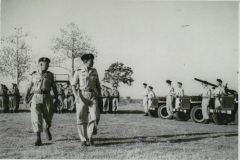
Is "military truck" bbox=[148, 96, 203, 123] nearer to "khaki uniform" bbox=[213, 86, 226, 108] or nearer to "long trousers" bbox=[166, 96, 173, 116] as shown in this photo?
"long trousers" bbox=[166, 96, 173, 116]

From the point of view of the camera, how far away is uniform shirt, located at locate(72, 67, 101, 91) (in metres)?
4.55

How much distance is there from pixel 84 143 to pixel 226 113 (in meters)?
5.67

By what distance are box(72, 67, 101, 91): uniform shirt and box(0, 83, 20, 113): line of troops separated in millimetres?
9978

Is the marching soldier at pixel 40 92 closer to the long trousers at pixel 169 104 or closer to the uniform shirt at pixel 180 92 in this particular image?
the long trousers at pixel 169 104

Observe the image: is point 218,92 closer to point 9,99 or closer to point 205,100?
point 205,100

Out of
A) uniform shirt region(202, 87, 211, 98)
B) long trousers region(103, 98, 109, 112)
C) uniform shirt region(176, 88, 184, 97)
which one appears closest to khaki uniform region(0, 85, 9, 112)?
long trousers region(103, 98, 109, 112)

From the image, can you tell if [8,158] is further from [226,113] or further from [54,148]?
[226,113]

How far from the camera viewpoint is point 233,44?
19.8 ft

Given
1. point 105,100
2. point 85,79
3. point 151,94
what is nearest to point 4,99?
point 105,100

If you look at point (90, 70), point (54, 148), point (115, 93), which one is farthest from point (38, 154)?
point (115, 93)

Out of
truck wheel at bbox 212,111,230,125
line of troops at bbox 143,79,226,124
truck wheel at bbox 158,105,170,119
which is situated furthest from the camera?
truck wheel at bbox 158,105,170,119

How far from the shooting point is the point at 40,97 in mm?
4770

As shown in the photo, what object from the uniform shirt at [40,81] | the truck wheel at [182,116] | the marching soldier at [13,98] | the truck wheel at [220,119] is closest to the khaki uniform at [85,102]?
the uniform shirt at [40,81]

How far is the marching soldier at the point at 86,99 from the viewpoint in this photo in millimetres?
4535
